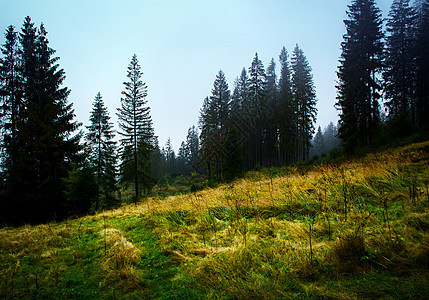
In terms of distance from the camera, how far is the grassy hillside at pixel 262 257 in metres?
1.84

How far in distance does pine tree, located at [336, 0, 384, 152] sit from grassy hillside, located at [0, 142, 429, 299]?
54.6 ft

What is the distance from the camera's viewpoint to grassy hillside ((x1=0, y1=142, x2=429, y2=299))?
184 centimetres

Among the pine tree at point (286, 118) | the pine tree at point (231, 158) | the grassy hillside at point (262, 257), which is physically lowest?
the grassy hillside at point (262, 257)

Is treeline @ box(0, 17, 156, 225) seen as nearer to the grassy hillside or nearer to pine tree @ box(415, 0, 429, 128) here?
the grassy hillside

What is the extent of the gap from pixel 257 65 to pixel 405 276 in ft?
112

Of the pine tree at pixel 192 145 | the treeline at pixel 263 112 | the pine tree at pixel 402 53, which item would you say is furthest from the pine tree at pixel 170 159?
the pine tree at pixel 402 53

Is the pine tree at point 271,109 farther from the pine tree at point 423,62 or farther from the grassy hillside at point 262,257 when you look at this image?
the grassy hillside at point 262,257

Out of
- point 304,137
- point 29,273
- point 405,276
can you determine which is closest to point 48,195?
point 29,273

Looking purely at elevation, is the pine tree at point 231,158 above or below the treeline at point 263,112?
below

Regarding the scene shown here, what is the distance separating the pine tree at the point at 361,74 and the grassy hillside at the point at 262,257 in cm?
1665

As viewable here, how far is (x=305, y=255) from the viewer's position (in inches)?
91.8

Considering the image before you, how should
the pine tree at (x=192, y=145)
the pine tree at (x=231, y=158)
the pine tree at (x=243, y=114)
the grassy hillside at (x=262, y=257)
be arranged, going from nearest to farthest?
the grassy hillside at (x=262, y=257) < the pine tree at (x=231, y=158) < the pine tree at (x=243, y=114) < the pine tree at (x=192, y=145)

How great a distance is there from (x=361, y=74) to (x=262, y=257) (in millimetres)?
22662

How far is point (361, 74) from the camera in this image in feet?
59.0
